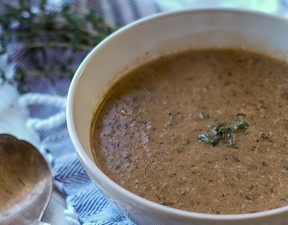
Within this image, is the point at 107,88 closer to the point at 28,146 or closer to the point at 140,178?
the point at 28,146

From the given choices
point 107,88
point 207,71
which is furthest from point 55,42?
point 207,71

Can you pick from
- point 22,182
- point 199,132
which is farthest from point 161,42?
point 22,182

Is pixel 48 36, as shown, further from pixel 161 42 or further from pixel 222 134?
pixel 222 134

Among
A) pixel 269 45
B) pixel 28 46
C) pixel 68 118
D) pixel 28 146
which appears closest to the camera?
pixel 68 118

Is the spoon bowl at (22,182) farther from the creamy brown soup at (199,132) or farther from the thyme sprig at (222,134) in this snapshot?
the thyme sprig at (222,134)

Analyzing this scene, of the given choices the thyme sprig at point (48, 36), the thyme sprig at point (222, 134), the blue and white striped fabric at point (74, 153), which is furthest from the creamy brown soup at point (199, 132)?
the thyme sprig at point (48, 36)

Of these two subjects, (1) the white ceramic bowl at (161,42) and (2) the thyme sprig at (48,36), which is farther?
(2) the thyme sprig at (48,36)
